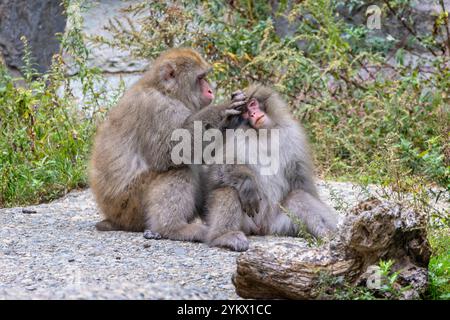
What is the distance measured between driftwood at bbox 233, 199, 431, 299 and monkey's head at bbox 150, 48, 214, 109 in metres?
2.43

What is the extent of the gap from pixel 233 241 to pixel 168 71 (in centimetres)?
159

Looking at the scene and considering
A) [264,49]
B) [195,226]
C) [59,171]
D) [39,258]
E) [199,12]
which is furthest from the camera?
[199,12]

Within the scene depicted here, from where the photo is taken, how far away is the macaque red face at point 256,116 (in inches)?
261

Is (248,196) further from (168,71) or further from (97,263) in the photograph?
(97,263)

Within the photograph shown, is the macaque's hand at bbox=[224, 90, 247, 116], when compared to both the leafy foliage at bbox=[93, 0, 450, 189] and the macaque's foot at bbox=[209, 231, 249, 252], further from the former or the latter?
the leafy foliage at bbox=[93, 0, 450, 189]

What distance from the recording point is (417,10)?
1219 centimetres

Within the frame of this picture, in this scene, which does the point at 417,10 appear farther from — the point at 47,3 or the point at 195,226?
the point at 195,226

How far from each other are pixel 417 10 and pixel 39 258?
8.09 metres

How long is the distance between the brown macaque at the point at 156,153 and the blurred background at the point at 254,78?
1647mm

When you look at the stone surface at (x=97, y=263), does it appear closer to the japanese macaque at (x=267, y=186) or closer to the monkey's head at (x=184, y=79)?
the japanese macaque at (x=267, y=186)

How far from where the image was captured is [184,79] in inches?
269

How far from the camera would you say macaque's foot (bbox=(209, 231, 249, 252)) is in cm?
605

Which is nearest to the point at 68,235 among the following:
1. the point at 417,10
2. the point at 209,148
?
the point at 209,148

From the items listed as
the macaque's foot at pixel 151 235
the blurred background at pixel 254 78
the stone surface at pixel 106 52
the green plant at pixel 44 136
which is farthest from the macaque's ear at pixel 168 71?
the stone surface at pixel 106 52
